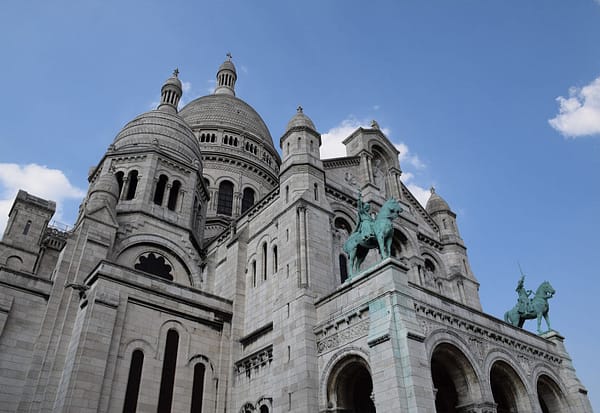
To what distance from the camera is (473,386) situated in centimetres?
1855

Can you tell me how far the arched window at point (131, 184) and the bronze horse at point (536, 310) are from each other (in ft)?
79.3

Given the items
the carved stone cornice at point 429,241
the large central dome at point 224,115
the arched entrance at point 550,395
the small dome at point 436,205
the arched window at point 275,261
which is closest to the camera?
the arched entrance at point 550,395

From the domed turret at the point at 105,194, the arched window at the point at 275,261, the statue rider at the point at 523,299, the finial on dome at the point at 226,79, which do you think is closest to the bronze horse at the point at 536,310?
the statue rider at the point at 523,299

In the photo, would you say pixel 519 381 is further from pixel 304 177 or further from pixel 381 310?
pixel 304 177

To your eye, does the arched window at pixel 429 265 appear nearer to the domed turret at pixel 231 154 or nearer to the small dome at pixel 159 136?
the small dome at pixel 159 136

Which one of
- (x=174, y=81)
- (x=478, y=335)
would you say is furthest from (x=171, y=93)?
(x=478, y=335)

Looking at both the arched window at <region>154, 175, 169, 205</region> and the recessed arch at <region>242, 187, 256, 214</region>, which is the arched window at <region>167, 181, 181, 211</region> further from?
the recessed arch at <region>242, 187, 256, 214</region>

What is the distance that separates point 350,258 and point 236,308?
824cm

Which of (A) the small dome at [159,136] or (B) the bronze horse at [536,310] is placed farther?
(A) the small dome at [159,136]

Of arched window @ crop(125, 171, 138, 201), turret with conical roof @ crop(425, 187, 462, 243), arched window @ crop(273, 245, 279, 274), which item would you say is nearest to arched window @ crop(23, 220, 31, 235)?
arched window @ crop(125, 171, 138, 201)

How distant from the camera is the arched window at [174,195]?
32.8 meters

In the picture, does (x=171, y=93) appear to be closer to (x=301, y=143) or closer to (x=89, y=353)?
(x=301, y=143)

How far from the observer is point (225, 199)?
151 feet

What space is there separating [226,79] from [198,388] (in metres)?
51.5
